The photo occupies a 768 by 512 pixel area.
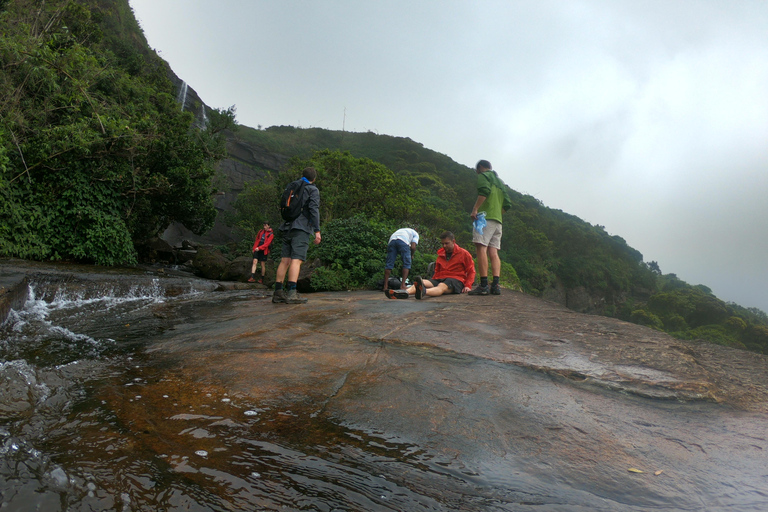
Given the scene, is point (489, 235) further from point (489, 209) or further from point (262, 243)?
point (262, 243)

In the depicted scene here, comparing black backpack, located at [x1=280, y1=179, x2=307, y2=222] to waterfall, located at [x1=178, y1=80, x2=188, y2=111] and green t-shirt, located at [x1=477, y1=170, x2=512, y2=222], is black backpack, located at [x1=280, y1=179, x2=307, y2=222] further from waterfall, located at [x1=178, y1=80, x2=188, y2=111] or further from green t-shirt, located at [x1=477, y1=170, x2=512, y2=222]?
waterfall, located at [x1=178, y1=80, x2=188, y2=111]

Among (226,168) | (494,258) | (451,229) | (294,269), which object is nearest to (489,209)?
(494,258)

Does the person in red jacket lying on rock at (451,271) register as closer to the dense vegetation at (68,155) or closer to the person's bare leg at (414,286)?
the person's bare leg at (414,286)

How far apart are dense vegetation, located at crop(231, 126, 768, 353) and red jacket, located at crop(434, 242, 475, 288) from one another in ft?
11.1

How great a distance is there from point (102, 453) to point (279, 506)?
797mm

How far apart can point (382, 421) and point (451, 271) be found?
18.9 feet

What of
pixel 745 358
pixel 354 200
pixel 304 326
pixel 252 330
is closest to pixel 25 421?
pixel 252 330

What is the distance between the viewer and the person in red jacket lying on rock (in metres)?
7.51

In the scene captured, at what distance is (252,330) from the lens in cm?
423

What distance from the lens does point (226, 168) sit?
135 ft

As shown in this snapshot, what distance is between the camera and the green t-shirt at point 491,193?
21.5 feet

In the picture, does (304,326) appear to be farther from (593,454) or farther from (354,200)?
(354,200)

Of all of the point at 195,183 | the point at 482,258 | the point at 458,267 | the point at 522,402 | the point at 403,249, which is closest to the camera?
the point at 522,402

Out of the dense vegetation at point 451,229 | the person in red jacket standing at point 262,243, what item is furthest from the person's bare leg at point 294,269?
the person in red jacket standing at point 262,243
